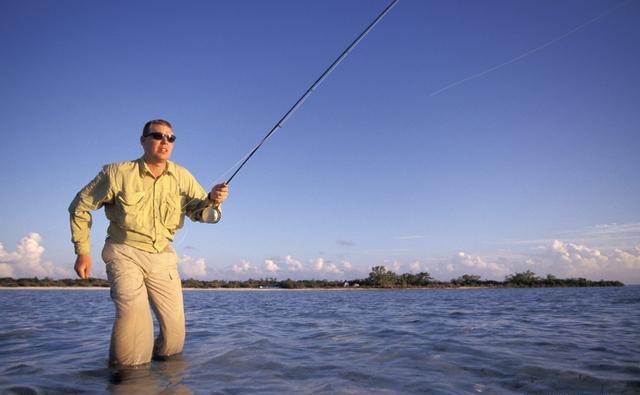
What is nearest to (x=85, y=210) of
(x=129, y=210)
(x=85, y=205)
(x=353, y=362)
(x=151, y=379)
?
(x=85, y=205)

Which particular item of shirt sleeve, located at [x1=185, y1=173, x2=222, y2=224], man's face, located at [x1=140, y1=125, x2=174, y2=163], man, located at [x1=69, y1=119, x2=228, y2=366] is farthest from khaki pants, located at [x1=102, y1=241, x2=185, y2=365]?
man's face, located at [x1=140, y1=125, x2=174, y2=163]

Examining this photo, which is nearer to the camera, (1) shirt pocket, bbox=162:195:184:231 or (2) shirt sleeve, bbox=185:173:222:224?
(1) shirt pocket, bbox=162:195:184:231

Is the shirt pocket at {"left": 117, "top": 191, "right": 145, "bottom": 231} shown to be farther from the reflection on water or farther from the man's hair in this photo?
the reflection on water

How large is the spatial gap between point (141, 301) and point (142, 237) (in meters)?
0.75

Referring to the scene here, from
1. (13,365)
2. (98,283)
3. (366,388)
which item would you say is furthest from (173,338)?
(98,283)

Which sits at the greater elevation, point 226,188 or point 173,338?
point 226,188

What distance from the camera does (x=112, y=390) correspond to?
143 inches

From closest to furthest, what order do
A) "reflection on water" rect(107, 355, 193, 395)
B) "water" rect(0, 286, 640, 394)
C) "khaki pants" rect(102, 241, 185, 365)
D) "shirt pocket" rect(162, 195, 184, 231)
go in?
"reflection on water" rect(107, 355, 193, 395) → "water" rect(0, 286, 640, 394) → "khaki pants" rect(102, 241, 185, 365) → "shirt pocket" rect(162, 195, 184, 231)

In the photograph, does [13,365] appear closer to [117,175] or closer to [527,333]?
[117,175]

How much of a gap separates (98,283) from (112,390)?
173 feet

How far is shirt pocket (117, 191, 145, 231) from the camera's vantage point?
16.0 feet

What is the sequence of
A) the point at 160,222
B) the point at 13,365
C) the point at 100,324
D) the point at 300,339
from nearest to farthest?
1. the point at 13,365
2. the point at 160,222
3. the point at 300,339
4. the point at 100,324

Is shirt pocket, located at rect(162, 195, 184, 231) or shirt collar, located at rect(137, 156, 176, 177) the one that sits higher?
shirt collar, located at rect(137, 156, 176, 177)

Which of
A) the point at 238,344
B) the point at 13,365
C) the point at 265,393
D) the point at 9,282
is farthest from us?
the point at 9,282
